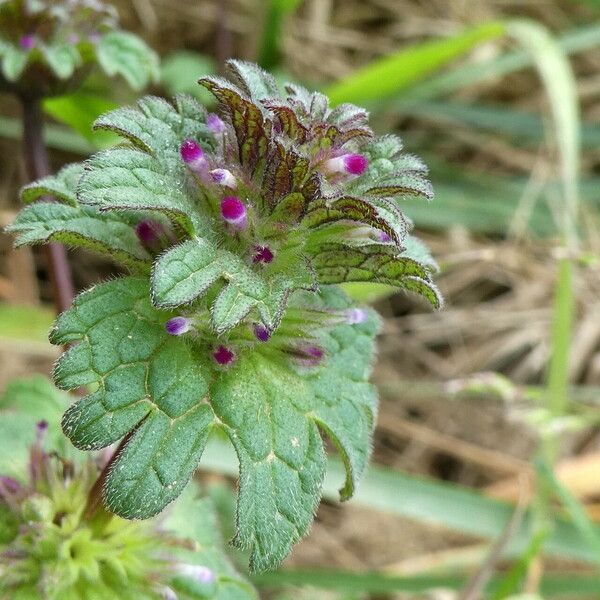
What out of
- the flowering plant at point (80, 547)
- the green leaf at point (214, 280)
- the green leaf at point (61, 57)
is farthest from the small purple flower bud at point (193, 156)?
the green leaf at point (61, 57)

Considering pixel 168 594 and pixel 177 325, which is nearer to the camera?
pixel 177 325

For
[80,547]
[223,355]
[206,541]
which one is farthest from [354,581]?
[223,355]

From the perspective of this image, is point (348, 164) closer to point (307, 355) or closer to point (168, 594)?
point (307, 355)

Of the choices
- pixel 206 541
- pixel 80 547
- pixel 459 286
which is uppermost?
pixel 80 547

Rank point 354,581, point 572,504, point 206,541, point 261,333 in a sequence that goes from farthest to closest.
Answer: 1. point 354,581
2. point 572,504
3. point 206,541
4. point 261,333

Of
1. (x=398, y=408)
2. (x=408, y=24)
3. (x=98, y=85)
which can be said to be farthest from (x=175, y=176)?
(x=408, y=24)

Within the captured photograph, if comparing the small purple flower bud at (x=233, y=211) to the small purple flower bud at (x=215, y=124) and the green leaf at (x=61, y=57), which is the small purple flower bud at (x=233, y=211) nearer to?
the small purple flower bud at (x=215, y=124)

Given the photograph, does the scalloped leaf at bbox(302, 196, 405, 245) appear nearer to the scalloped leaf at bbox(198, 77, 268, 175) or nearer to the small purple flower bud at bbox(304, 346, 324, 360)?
the scalloped leaf at bbox(198, 77, 268, 175)
